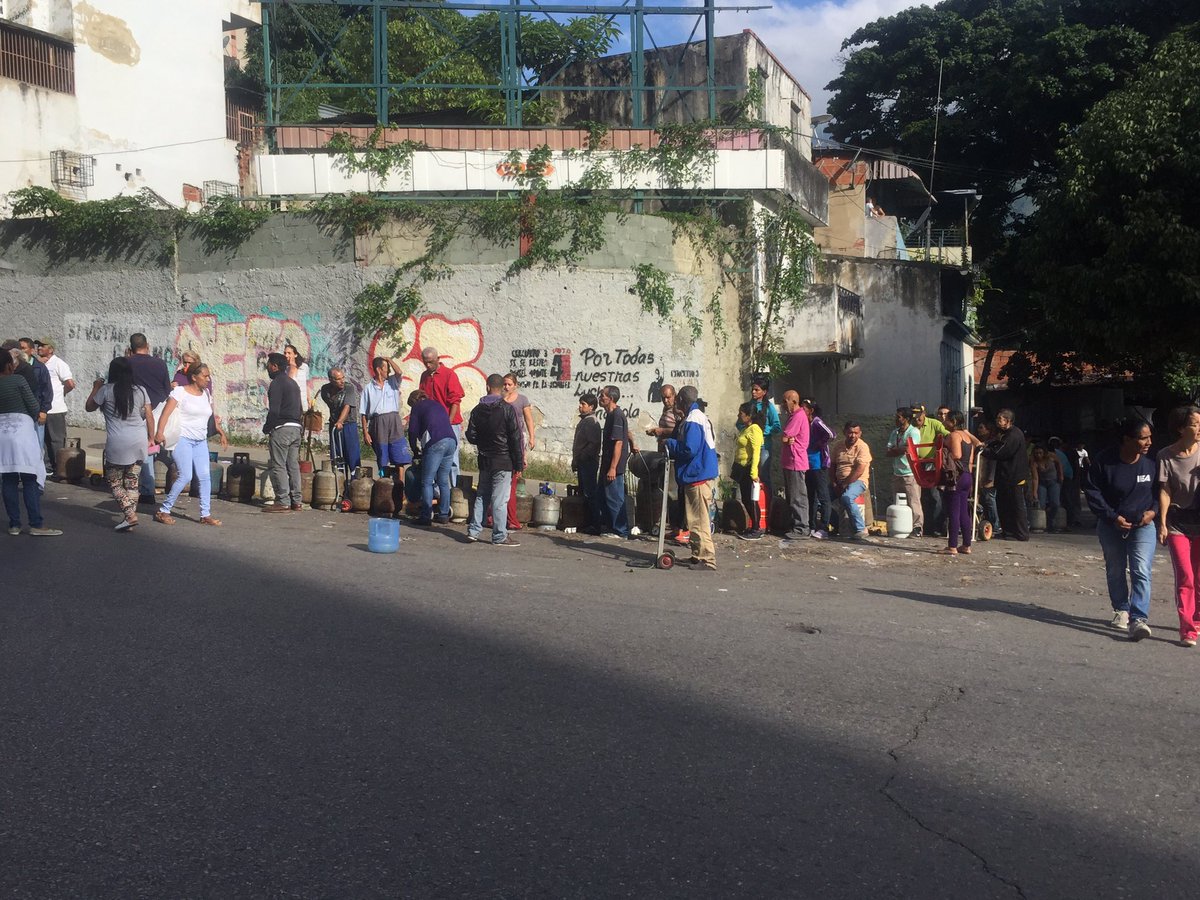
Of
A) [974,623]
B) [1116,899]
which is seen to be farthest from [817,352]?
[1116,899]

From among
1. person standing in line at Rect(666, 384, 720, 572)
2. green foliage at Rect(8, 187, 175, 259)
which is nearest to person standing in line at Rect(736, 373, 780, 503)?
person standing in line at Rect(666, 384, 720, 572)

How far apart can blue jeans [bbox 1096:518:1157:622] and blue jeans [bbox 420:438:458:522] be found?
275 inches

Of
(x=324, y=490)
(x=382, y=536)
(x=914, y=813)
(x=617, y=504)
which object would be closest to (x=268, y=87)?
(x=324, y=490)

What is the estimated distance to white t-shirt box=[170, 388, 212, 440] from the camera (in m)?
12.0

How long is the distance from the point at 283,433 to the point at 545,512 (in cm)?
315

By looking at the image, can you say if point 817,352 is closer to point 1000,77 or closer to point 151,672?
point 151,672

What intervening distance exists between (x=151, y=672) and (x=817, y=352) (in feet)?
55.5

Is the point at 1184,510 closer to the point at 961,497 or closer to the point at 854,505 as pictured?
the point at 961,497

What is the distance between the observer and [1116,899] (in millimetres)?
4109

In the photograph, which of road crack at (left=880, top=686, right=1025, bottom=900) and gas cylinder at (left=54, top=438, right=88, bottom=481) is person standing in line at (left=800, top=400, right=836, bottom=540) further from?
gas cylinder at (left=54, top=438, right=88, bottom=481)

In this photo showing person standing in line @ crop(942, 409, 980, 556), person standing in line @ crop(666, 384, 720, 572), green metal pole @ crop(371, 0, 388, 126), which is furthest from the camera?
green metal pole @ crop(371, 0, 388, 126)

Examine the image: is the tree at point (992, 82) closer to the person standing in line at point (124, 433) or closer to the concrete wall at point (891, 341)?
the concrete wall at point (891, 341)

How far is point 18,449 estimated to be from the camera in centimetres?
1055

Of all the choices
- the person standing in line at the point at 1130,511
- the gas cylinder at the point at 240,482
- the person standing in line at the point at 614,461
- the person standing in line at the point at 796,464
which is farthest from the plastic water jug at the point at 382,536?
the person standing in line at the point at 1130,511
